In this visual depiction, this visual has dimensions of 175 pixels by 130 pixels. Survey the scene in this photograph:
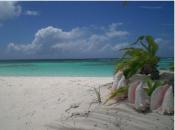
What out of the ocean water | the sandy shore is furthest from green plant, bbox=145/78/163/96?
the ocean water

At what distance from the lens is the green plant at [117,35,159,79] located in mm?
4438

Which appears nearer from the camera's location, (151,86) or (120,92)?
(151,86)

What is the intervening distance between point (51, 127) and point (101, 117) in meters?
0.67

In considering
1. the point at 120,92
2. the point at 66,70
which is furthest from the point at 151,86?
the point at 66,70

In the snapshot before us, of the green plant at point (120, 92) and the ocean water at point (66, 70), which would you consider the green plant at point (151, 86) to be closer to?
the green plant at point (120, 92)

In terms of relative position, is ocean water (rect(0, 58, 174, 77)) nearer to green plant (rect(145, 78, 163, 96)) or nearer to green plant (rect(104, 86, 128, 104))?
green plant (rect(104, 86, 128, 104))

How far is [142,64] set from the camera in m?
4.52

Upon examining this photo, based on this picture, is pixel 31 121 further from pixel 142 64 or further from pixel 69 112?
pixel 142 64

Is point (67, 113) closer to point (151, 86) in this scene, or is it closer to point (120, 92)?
point (120, 92)

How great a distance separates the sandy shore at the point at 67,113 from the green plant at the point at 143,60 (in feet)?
2.04

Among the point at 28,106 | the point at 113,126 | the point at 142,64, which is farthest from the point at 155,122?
the point at 28,106

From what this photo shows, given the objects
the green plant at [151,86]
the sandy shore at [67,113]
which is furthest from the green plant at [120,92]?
the green plant at [151,86]

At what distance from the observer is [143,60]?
4.49 meters

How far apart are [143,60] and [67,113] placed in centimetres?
147
